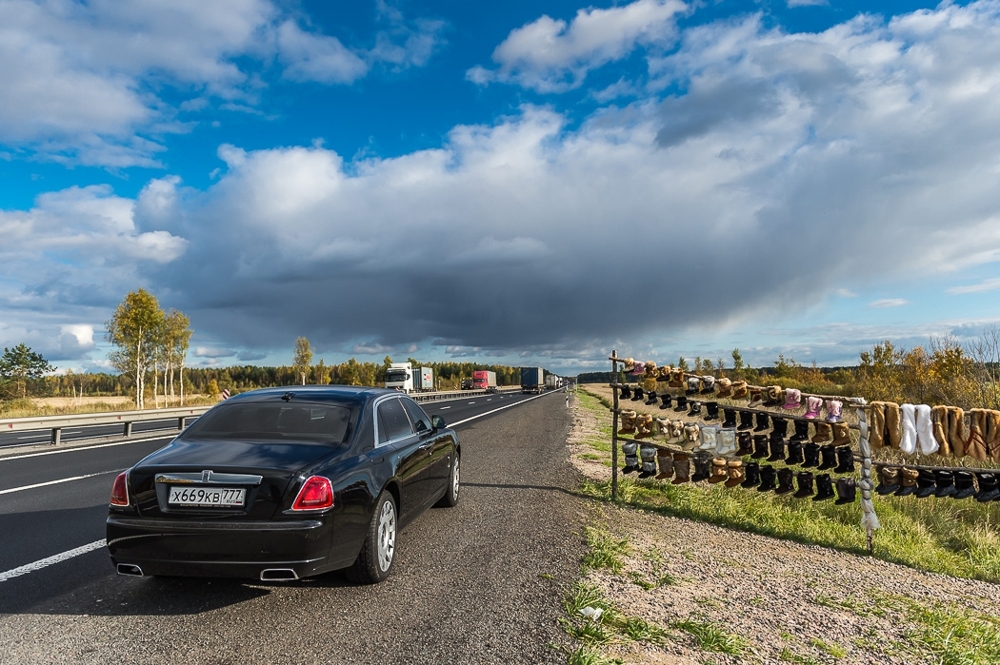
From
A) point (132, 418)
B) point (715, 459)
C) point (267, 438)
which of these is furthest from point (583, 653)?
point (132, 418)

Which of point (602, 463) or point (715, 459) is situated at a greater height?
point (715, 459)

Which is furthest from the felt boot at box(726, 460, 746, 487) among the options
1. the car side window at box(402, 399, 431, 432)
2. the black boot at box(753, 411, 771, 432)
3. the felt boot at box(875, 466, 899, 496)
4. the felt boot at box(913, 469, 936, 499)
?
the car side window at box(402, 399, 431, 432)

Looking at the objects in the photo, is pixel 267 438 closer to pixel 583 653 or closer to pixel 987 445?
pixel 583 653

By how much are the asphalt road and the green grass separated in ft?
5.97

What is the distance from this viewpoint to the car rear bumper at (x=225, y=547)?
412 cm

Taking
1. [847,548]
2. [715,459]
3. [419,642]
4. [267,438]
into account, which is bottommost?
[847,548]

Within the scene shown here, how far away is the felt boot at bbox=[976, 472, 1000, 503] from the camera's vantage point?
643 centimetres

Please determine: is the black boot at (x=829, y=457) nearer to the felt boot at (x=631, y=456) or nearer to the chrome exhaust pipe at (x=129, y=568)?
the felt boot at (x=631, y=456)

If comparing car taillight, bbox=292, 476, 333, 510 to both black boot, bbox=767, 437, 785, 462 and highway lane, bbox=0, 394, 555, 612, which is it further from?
black boot, bbox=767, 437, 785, 462

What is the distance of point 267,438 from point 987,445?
6887mm

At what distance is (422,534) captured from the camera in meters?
6.34

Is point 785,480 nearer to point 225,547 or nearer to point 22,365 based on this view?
point 225,547

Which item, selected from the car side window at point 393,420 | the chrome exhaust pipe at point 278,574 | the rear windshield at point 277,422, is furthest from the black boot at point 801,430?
the chrome exhaust pipe at point 278,574

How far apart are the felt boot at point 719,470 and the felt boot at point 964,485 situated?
2.25 meters
